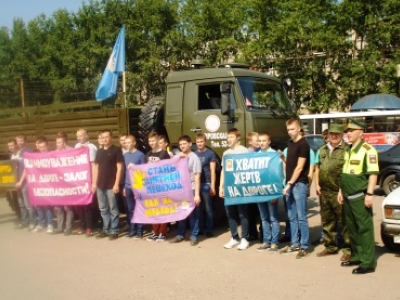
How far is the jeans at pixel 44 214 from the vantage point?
8867 mm

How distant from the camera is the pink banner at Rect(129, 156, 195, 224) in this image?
7582 mm

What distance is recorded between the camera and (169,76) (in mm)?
9273

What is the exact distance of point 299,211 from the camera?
654 cm

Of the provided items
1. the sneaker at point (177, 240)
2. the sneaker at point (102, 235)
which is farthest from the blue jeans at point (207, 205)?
the sneaker at point (102, 235)

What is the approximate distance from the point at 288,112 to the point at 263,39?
23.1m

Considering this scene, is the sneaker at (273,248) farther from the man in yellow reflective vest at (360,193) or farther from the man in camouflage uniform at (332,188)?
the man in yellow reflective vest at (360,193)

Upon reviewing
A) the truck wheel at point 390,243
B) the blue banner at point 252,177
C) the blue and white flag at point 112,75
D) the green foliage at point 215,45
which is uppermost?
the green foliage at point 215,45

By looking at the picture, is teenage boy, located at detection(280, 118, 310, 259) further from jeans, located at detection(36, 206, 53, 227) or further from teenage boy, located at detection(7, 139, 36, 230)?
teenage boy, located at detection(7, 139, 36, 230)

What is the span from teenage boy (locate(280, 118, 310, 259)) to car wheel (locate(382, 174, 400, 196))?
6016 mm

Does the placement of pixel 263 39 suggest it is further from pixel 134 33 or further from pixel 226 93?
pixel 226 93

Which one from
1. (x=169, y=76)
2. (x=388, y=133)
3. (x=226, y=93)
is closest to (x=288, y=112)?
(x=226, y=93)

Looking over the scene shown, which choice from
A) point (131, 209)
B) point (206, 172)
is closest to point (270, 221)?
point (206, 172)

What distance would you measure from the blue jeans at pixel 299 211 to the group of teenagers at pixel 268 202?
1 centimetres

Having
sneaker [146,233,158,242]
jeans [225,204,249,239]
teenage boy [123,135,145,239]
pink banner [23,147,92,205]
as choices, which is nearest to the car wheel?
jeans [225,204,249,239]
